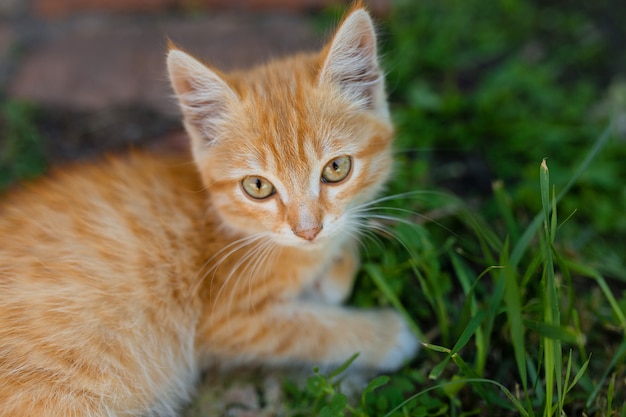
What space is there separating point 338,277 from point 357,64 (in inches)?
31.6

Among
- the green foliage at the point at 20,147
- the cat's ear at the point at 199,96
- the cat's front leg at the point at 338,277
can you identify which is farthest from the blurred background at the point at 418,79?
the cat's ear at the point at 199,96

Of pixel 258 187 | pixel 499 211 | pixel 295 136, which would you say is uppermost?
pixel 295 136

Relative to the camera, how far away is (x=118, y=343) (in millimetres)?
1654

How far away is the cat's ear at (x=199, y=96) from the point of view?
5.45 feet

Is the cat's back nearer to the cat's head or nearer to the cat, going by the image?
the cat

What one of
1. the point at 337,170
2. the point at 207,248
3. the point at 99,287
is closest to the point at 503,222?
the point at 337,170

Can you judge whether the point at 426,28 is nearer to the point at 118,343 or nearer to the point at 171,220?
the point at 171,220

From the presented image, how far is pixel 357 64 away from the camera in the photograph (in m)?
1.76

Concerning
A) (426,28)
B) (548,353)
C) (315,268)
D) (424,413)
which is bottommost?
(424,413)

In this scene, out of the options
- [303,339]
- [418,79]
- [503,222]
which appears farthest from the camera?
[418,79]

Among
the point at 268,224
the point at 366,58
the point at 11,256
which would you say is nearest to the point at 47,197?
the point at 11,256

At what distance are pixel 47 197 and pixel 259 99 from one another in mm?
844

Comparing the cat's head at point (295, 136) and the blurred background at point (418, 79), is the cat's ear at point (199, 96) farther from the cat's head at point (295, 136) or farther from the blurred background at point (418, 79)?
the blurred background at point (418, 79)

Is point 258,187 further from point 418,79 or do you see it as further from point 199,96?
point 418,79
